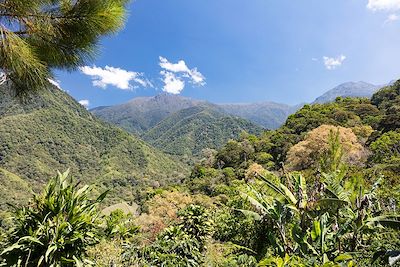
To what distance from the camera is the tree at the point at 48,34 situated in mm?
3461

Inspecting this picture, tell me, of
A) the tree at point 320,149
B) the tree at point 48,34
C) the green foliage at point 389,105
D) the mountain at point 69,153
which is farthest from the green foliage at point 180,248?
the mountain at point 69,153

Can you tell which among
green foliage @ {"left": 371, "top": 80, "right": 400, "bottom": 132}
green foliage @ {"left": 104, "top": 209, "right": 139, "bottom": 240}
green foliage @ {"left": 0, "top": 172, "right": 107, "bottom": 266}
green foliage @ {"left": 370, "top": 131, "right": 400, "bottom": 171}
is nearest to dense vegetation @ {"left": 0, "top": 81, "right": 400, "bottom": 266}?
green foliage @ {"left": 0, "top": 172, "right": 107, "bottom": 266}

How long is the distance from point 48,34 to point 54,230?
2.61 meters

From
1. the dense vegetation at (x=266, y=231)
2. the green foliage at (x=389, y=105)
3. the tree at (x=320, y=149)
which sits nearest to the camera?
the dense vegetation at (x=266, y=231)

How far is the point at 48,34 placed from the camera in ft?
12.8

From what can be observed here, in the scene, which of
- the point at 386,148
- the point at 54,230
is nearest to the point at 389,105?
the point at 386,148

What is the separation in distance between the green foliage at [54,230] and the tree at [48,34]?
65.2 inches

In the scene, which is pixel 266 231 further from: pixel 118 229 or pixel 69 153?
pixel 69 153

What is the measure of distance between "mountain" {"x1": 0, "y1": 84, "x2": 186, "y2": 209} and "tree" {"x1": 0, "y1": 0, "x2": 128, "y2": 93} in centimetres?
5883

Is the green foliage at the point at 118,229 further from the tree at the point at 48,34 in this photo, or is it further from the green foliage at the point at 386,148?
the green foliage at the point at 386,148

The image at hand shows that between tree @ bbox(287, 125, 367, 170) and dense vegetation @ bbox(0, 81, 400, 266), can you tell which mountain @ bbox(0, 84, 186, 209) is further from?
dense vegetation @ bbox(0, 81, 400, 266)

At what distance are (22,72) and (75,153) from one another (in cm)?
9377

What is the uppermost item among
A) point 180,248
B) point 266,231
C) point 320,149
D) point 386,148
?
point 386,148

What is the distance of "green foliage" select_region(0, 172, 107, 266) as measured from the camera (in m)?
4.57
